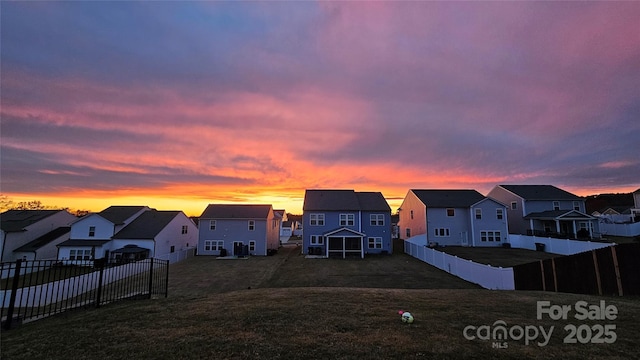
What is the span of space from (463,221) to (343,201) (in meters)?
15.8

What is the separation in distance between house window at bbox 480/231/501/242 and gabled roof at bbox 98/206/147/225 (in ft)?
149

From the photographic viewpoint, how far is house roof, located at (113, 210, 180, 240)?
36.2 m

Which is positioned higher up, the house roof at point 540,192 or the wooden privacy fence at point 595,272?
the house roof at point 540,192

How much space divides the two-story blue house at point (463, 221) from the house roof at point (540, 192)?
6446mm

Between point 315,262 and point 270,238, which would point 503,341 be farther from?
point 270,238

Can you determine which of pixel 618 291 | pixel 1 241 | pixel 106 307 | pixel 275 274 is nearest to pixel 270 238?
pixel 275 274

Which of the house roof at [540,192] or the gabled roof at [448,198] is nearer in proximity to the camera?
the gabled roof at [448,198]

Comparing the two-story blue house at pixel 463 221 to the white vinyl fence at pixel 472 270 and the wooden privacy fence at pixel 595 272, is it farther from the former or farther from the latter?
the wooden privacy fence at pixel 595 272

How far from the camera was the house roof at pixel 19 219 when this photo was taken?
37469 mm

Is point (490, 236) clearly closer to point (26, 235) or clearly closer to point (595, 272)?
point (595, 272)

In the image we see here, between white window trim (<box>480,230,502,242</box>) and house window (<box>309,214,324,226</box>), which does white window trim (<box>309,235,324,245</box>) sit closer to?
house window (<box>309,214,324,226</box>)

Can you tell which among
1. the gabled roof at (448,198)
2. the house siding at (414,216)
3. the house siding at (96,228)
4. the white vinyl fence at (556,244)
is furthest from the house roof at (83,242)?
the white vinyl fence at (556,244)

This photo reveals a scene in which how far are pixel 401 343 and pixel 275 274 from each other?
859 inches

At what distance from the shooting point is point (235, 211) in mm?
43125
